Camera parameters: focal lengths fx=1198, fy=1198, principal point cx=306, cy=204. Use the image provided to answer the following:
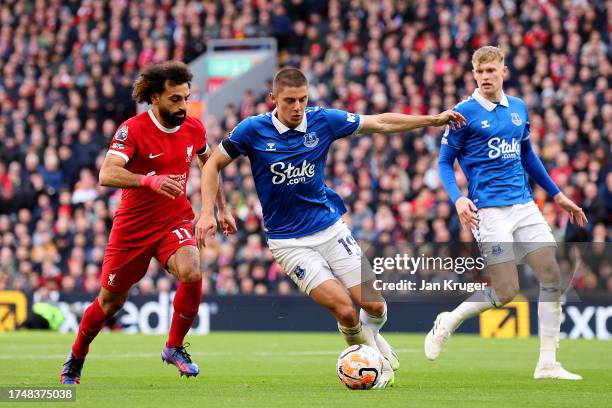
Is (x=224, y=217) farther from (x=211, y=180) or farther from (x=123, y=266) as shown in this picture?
(x=123, y=266)

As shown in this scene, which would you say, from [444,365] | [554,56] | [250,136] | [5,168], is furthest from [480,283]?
[5,168]

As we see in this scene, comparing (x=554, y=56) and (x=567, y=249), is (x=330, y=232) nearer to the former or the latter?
(x=567, y=249)

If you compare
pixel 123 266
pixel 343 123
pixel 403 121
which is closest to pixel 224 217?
pixel 123 266

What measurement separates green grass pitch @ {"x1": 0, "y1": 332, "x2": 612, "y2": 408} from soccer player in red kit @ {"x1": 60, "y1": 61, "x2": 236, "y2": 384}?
46cm

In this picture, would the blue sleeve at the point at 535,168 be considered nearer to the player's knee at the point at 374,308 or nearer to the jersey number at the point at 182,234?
the player's knee at the point at 374,308

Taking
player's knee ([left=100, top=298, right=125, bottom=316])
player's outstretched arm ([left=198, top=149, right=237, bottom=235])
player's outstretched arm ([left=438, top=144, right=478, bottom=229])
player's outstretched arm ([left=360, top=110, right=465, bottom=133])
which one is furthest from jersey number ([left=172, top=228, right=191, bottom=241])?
player's outstretched arm ([left=438, top=144, right=478, bottom=229])

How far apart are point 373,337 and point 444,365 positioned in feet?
8.41

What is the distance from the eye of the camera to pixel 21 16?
3094 centimetres

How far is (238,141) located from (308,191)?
70cm

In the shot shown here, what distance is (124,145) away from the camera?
→ 9.96m

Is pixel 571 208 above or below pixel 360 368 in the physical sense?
above

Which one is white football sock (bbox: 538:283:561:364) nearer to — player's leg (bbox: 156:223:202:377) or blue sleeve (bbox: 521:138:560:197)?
blue sleeve (bbox: 521:138:560:197)

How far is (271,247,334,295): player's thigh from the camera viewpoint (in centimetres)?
963

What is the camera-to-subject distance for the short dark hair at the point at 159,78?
33.4ft
